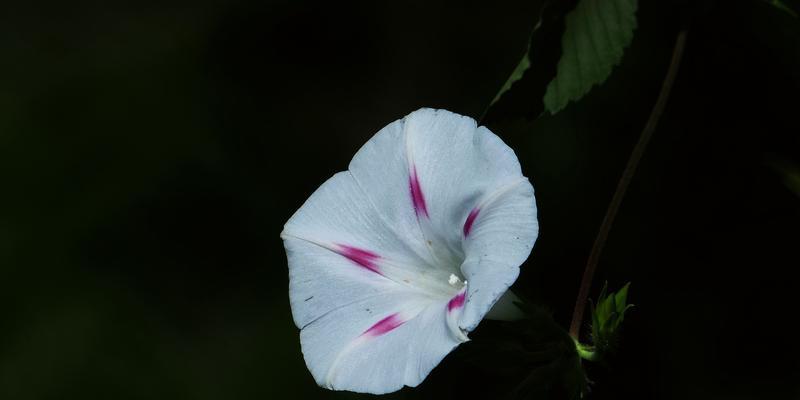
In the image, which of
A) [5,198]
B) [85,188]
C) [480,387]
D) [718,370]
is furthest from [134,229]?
[718,370]

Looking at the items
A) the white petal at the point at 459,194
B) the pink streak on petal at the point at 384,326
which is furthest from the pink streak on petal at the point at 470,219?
the pink streak on petal at the point at 384,326

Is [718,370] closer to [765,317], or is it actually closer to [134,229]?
[765,317]

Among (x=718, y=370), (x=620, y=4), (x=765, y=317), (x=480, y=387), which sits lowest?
(x=480, y=387)

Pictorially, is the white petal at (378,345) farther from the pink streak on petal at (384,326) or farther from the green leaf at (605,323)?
the green leaf at (605,323)

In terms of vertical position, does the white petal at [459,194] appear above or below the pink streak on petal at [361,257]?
above

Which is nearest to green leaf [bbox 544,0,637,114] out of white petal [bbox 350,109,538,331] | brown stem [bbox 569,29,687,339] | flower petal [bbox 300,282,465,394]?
brown stem [bbox 569,29,687,339]
